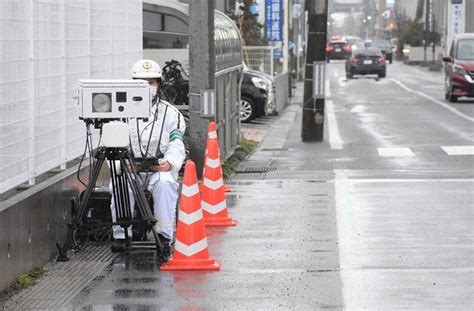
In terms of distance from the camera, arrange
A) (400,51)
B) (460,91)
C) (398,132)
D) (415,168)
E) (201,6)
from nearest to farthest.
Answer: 1. (201,6)
2. (415,168)
3. (398,132)
4. (460,91)
5. (400,51)

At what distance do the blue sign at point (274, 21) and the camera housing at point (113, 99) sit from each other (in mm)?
37412

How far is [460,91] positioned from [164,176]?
89.7 ft

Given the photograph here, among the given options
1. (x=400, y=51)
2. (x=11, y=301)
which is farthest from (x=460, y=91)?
(x=400, y=51)

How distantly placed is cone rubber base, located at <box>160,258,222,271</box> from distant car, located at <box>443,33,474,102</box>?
2749 cm

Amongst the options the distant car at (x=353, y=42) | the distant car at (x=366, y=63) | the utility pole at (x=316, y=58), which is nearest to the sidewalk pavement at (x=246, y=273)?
the utility pole at (x=316, y=58)

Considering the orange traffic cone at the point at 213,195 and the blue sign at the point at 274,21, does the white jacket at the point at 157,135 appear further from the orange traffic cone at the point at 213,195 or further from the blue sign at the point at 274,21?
the blue sign at the point at 274,21

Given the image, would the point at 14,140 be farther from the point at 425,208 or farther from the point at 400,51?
the point at 400,51

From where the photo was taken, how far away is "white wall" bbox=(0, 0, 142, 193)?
991 cm

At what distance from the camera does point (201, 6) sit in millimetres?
17031

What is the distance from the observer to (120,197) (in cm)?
1103

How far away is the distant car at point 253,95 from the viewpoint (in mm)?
30438

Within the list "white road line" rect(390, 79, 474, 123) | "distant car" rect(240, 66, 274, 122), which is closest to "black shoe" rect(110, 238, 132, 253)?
"distant car" rect(240, 66, 274, 122)

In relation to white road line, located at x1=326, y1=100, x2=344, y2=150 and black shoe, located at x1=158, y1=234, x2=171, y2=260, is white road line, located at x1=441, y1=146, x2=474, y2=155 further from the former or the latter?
black shoe, located at x1=158, y1=234, x2=171, y2=260

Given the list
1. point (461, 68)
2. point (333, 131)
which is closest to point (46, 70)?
point (333, 131)
